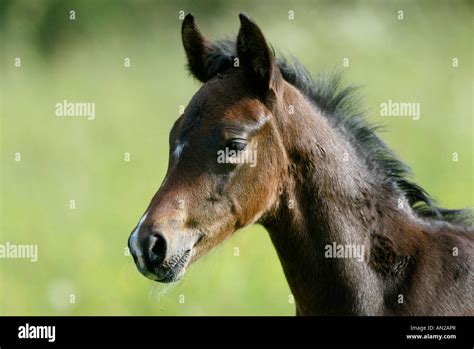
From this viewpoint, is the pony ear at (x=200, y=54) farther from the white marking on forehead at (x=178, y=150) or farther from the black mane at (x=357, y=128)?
the white marking on forehead at (x=178, y=150)

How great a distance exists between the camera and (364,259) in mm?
6438

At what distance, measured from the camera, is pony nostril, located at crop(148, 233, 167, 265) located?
5.96 metres

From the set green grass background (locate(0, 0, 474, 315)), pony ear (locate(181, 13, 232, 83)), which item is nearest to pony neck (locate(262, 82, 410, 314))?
pony ear (locate(181, 13, 232, 83))

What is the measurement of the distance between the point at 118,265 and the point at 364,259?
25.6ft

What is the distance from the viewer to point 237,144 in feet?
20.8

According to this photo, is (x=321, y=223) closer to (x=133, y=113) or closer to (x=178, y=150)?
(x=178, y=150)

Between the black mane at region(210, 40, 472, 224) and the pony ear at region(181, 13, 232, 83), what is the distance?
2 centimetres

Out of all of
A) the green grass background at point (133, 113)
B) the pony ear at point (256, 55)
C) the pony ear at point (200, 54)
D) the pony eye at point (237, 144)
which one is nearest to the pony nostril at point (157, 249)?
the pony eye at point (237, 144)

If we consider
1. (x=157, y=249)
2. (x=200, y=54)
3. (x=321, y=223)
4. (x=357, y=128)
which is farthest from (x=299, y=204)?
(x=200, y=54)

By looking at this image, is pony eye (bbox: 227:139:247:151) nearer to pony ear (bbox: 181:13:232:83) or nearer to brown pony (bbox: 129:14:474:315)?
brown pony (bbox: 129:14:474:315)

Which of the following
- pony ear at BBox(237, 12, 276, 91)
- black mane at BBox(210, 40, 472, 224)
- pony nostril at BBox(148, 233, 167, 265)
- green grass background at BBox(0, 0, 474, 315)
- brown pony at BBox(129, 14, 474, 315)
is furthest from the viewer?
green grass background at BBox(0, 0, 474, 315)

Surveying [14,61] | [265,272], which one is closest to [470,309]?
[265,272]

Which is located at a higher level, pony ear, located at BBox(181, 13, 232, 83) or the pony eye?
pony ear, located at BBox(181, 13, 232, 83)

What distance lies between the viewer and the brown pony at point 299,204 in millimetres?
6328
